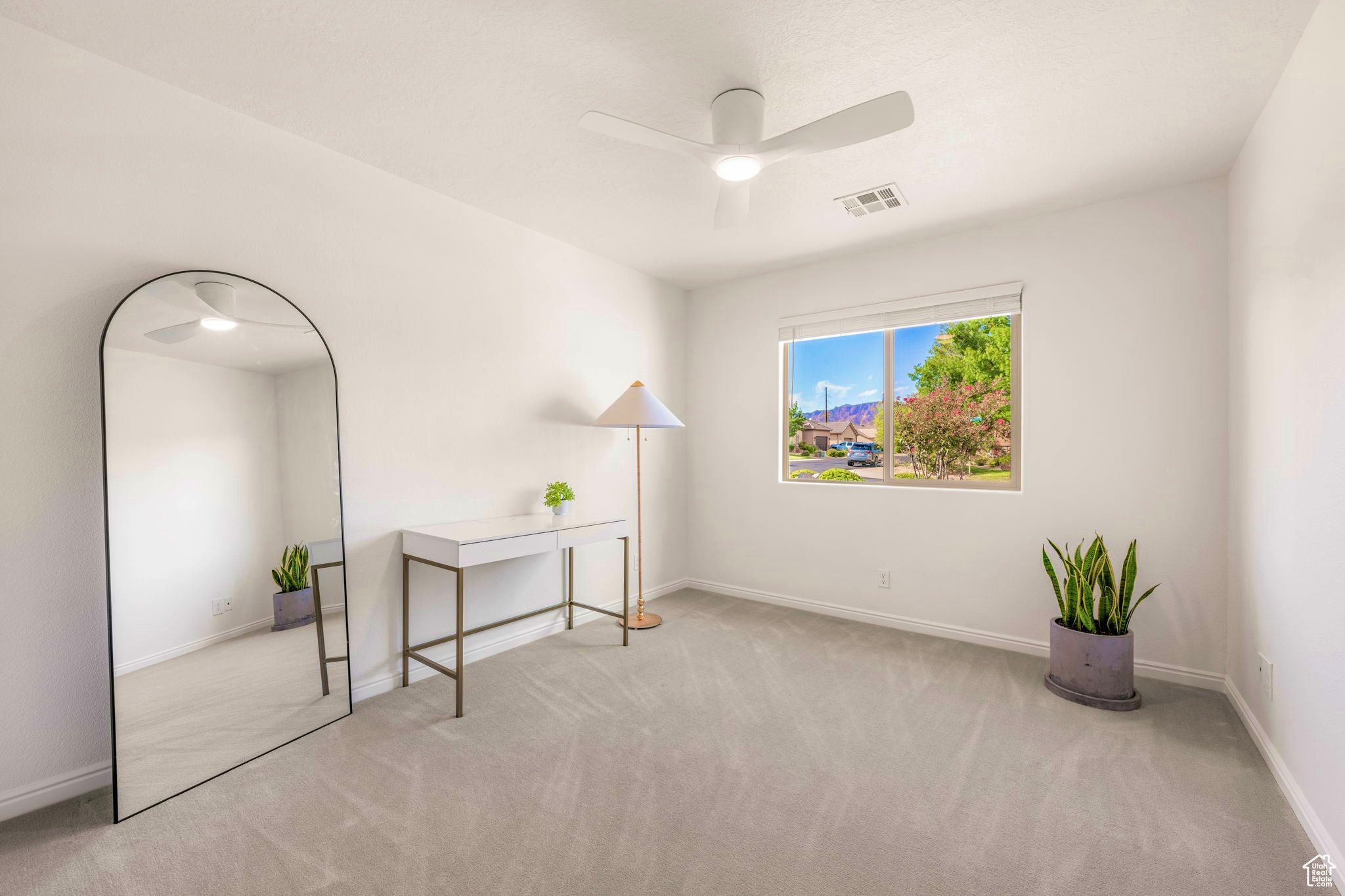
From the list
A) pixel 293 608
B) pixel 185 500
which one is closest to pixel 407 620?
pixel 293 608

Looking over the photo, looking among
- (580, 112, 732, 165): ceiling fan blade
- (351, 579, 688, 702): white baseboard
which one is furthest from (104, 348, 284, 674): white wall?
(580, 112, 732, 165): ceiling fan blade

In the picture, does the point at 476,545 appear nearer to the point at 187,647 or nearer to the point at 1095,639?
the point at 187,647

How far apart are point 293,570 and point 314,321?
3.50 ft

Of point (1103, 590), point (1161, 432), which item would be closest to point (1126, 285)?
point (1161, 432)

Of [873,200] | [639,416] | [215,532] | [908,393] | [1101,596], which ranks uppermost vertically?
[873,200]

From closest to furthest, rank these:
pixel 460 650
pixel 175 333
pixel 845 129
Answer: pixel 845 129
pixel 175 333
pixel 460 650

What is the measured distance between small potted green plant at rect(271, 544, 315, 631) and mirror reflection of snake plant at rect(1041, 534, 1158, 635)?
3.33m

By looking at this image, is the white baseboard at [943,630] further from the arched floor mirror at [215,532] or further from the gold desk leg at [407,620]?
the arched floor mirror at [215,532]

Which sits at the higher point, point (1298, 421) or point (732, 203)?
point (732, 203)

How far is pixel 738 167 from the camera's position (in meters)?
2.06

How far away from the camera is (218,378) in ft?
7.14

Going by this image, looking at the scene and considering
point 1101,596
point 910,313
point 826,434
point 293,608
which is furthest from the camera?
point 826,434

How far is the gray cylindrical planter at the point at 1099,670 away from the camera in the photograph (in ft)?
8.13

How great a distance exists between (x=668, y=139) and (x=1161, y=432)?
277 centimetres
